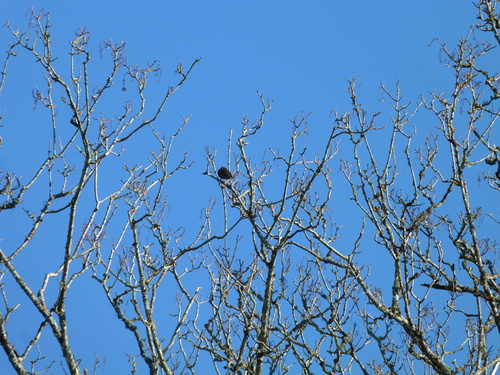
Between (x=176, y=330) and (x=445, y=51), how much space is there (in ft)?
12.5

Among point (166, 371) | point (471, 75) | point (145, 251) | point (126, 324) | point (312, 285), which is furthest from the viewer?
point (312, 285)

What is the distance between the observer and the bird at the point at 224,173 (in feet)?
24.1

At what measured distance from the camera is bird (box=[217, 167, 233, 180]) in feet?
24.1

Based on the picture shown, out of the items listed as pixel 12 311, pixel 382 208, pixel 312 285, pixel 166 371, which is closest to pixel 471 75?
pixel 382 208

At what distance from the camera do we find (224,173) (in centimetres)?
738

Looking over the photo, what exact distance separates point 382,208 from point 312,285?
8.71ft

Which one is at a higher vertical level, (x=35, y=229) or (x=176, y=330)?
(x=35, y=229)

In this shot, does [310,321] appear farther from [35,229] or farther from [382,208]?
[35,229]

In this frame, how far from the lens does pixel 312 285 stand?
8.98 meters

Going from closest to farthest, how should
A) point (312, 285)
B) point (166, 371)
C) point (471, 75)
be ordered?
point (166, 371) < point (471, 75) < point (312, 285)

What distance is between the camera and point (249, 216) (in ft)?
21.5

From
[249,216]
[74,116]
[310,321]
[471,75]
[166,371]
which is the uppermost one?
[471,75]

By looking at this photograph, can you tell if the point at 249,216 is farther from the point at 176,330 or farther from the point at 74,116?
the point at 74,116

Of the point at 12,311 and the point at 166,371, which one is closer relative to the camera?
the point at 166,371
